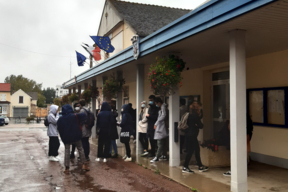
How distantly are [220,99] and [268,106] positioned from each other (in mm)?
2675

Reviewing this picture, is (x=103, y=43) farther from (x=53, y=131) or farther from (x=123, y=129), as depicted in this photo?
(x=123, y=129)

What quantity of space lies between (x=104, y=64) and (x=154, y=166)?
608 cm

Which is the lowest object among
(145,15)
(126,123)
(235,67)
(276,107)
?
(126,123)

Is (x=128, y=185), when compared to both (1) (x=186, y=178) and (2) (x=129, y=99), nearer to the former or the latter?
(1) (x=186, y=178)

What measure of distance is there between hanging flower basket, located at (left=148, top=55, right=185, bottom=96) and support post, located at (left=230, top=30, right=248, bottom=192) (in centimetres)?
194

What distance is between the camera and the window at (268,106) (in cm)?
791

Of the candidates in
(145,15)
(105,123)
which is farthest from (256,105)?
(145,15)

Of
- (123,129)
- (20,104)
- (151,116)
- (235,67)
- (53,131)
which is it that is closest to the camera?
(235,67)

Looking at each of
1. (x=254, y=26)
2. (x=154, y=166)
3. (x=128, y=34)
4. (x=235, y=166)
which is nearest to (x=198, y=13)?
(x=254, y=26)

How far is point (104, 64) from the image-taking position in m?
12.8

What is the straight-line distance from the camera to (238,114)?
5.64m

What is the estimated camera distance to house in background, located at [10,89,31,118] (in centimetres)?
6059

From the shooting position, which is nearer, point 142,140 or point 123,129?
point 123,129

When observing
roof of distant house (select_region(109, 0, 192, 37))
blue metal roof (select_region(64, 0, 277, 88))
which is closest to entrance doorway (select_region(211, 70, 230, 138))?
blue metal roof (select_region(64, 0, 277, 88))
